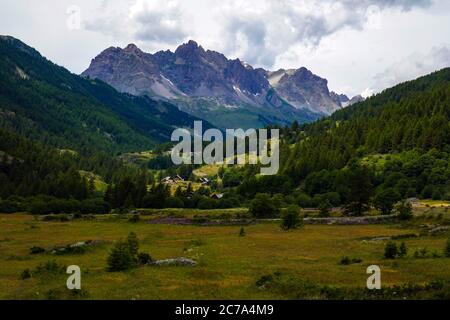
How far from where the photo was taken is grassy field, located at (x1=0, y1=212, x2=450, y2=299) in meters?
37.8

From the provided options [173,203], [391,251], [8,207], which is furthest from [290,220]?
[8,207]

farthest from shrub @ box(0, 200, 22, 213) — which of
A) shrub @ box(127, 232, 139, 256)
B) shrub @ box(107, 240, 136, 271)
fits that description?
shrub @ box(107, 240, 136, 271)

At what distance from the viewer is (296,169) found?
19750 cm

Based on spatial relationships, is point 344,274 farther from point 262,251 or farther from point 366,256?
point 262,251

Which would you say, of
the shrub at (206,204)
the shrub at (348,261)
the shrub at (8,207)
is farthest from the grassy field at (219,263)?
the shrub at (206,204)

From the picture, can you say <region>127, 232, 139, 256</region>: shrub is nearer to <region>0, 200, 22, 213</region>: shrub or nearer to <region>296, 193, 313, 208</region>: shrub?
<region>0, 200, 22, 213</region>: shrub

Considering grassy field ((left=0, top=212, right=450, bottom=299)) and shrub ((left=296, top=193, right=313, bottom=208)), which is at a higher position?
shrub ((left=296, top=193, right=313, bottom=208))

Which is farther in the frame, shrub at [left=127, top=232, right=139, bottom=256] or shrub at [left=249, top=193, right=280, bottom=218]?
shrub at [left=249, top=193, right=280, bottom=218]

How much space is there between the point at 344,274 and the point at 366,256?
13921 millimetres

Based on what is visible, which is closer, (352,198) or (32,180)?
(352,198)

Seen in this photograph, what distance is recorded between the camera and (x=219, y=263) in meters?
52.6
